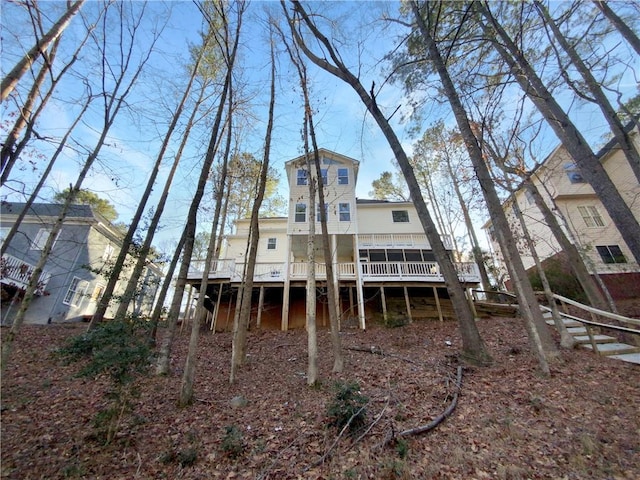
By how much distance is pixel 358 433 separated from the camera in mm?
3635

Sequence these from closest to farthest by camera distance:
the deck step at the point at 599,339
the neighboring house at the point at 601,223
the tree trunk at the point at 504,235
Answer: the tree trunk at the point at 504,235 < the deck step at the point at 599,339 < the neighboring house at the point at 601,223

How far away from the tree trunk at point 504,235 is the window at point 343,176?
8723 millimetres

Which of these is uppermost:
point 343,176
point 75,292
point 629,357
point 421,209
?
point 343,176

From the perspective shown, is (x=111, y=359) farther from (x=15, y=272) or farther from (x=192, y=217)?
(x=15, y=272)

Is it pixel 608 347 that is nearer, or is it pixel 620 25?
pixel 608 347

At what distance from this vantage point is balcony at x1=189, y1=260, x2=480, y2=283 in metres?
12.7

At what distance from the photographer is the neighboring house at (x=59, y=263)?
12.3 metres

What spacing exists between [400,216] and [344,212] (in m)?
4.11

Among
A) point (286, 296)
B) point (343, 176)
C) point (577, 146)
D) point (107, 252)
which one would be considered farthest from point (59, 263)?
point (577, 146)

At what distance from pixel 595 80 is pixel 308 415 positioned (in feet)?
32.9

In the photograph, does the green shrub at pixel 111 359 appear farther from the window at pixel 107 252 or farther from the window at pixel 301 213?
the window at pixel 107 252

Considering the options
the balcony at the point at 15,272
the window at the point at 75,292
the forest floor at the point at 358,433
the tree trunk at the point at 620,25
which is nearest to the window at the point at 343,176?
the tree trunk at the point at 620,25

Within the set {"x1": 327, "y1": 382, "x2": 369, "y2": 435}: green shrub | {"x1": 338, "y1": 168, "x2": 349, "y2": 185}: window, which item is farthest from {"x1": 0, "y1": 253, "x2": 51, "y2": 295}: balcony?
{"x1": 338, "y1": 168, "x2": 349, "y2": 185}: window

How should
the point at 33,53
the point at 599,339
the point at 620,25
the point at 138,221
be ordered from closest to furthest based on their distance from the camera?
the point at 33,53 < the point at 620,25 < the point at 599,339 < the point at 138,221
